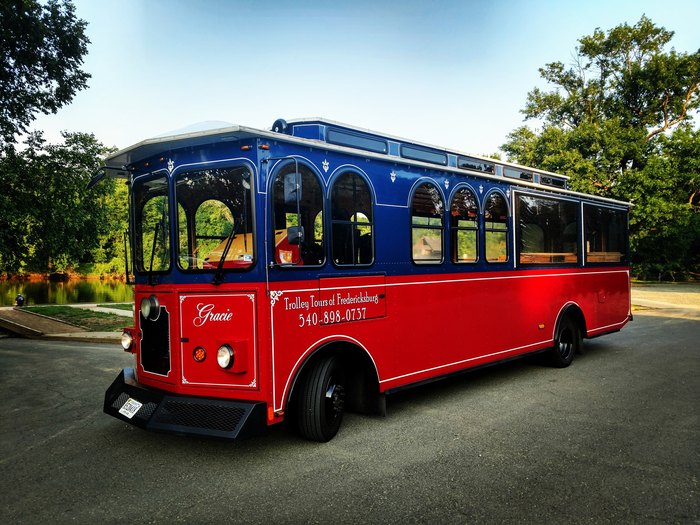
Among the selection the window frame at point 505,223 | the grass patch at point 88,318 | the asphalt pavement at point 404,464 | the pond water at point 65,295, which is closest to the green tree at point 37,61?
the grass patch at point 88,318

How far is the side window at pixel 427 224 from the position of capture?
596 centimetres

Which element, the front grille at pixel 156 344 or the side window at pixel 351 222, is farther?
the side window at pixel 351 222

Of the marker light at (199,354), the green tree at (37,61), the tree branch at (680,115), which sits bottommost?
the marker light at (199,354)

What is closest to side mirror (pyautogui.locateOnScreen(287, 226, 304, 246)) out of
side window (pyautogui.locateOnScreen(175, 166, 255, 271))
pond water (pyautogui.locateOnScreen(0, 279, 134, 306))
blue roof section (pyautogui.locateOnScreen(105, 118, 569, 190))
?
side window (pyautogui.locateOnScreen(175, 166, 255, 271))

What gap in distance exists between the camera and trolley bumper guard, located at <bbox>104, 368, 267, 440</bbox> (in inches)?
163

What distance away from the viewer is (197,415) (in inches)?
169

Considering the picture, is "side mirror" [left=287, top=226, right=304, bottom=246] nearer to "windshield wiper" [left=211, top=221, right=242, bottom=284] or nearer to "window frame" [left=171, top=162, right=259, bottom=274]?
"window frame" [left=171, top=162, right=259, bottom=274]

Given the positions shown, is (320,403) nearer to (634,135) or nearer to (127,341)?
(127,341)

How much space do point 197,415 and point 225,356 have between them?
0.55m

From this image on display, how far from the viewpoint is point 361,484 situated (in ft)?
12.9

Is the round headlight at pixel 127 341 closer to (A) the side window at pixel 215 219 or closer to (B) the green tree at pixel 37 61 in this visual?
(A) the side window at pixel 215 219

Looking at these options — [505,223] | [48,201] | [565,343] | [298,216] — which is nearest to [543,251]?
[505,223]

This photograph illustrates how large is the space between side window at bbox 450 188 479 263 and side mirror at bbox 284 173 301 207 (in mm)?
2596

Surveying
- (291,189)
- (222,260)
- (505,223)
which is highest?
(291,189)
